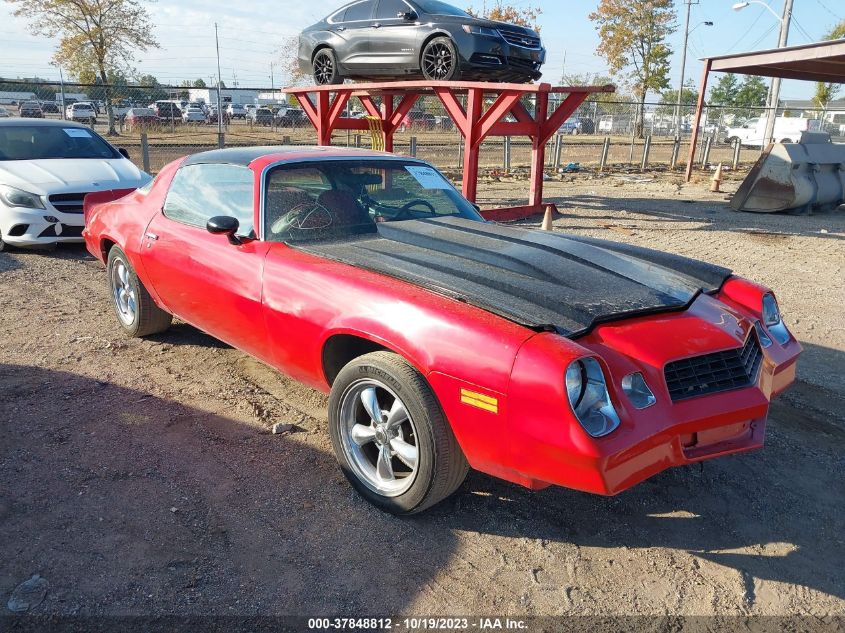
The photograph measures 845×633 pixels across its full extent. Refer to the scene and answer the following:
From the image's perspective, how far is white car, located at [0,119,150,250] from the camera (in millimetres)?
7688

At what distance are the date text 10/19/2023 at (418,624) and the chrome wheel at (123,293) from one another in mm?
3286

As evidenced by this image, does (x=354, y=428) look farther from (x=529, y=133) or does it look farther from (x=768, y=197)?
(x=768, y=197)

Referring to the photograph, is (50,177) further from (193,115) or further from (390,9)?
(193,115)

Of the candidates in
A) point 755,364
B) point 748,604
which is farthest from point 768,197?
point 748,604

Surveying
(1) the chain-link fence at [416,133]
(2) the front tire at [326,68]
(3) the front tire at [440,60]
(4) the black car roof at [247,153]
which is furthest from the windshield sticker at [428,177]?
(1) the chain-link fence at [416,133]

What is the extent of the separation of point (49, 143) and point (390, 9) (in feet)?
17.3

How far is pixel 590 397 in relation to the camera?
7.98 feet

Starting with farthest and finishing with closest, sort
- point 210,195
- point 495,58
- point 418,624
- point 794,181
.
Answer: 1. point 794,181
2. point 495,58
3. point 210,195
4. point 418,624

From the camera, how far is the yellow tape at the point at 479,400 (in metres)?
2.44

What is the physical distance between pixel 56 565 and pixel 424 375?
1613 mm

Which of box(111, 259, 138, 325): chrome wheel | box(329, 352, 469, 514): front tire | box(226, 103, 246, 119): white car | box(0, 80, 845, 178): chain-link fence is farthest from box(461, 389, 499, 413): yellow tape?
box(226, 103, 246, 119): white car

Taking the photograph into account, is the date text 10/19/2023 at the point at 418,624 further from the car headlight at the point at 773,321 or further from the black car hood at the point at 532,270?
the car headlight at the point at 773,321

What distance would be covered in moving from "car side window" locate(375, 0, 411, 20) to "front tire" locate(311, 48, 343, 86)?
4.22 feet

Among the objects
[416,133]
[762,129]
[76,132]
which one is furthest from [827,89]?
[76,132]
